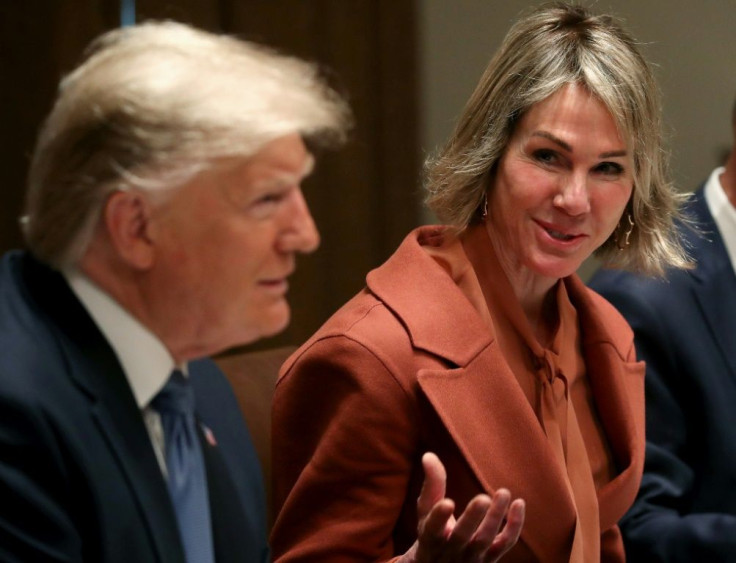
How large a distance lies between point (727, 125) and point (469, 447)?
1895 mm

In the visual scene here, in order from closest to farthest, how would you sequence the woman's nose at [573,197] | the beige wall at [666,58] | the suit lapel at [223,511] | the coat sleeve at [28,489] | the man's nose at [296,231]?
the coat sleeve at [28,489]
the man's nose at [296,231]
the suit lapel at [223,511]
the woman's nose at [573,197]
the beige wall at [666,58]

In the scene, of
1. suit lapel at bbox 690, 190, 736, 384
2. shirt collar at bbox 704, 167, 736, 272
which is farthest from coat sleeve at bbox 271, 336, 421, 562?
shirt collar at bbox 704, 167, 736, 272

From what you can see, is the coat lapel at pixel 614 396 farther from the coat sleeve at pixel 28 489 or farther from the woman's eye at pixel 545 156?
the coat sleeve at pixel 28 489

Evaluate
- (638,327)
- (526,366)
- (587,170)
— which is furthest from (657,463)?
(587,170)

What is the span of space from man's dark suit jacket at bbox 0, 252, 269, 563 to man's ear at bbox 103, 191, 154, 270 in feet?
0.28

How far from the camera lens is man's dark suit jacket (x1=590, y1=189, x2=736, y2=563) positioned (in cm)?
233

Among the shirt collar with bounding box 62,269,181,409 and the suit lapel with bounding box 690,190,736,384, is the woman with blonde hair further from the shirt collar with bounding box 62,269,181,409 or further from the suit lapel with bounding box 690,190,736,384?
the shirt collar with bounding box 62,269,181,409

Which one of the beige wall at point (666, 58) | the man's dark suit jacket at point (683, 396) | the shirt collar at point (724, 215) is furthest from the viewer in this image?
the beige wall at point (666, 58)

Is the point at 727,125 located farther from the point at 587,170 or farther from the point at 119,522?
the point at 119,522

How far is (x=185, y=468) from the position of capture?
4.04 ft

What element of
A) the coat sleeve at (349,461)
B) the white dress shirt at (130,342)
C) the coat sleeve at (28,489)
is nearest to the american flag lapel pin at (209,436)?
the white dress shirt at (130,342)

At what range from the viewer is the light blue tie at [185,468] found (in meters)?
1.22

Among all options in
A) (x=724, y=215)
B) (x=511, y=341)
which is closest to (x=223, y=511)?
(x=511, y=341)

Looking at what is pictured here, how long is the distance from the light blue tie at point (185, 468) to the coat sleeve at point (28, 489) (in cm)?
16
